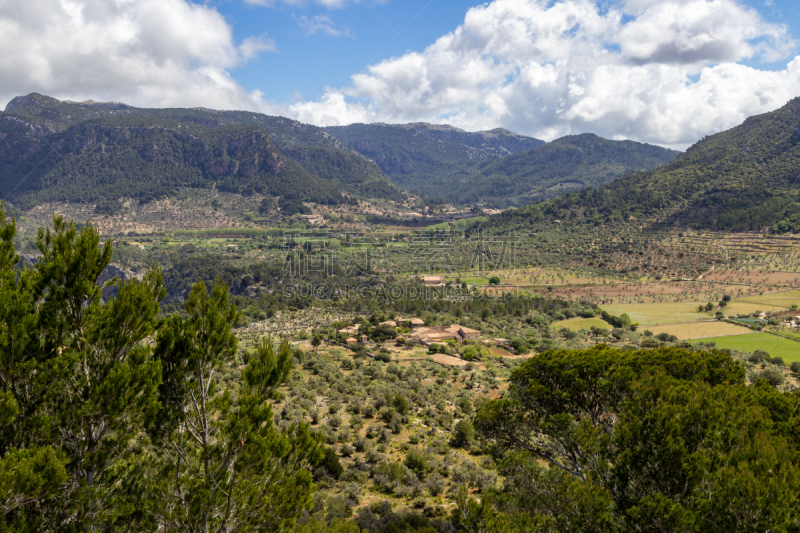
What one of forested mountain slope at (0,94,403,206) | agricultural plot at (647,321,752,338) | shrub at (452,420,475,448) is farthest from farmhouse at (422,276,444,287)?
forested mountain slope at (0,94,403,206)

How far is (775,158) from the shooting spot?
89188 mm

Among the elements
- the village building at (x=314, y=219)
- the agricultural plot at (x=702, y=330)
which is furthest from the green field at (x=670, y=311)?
the village building at (x=314, y=219)

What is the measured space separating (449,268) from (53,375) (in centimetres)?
7449

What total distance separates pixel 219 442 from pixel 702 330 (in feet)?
141

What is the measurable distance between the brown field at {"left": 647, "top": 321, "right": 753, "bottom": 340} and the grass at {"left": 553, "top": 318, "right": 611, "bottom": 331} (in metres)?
4.09

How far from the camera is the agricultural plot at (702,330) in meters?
34.8

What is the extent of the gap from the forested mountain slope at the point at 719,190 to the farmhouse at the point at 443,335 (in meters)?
69.1

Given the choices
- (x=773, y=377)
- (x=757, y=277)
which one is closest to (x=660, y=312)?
(x=757, y=277)

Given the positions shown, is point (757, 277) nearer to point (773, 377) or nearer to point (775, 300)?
point (775, 300)

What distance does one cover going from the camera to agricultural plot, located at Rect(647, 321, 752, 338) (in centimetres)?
3477

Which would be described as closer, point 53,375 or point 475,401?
point 53,375

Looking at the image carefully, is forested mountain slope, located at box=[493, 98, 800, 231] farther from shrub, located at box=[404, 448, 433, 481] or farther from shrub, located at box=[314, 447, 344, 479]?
Answer: shrub, located at box=[314, 447, 344, 479]

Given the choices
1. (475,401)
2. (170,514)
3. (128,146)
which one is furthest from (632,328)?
(128,146)

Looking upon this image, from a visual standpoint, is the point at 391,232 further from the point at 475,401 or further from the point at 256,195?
the point at 475,401
